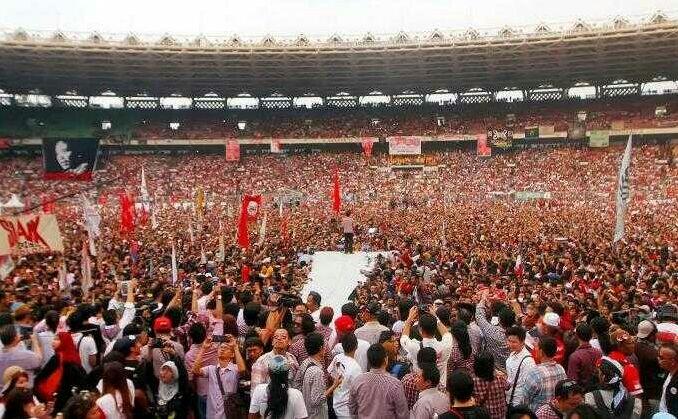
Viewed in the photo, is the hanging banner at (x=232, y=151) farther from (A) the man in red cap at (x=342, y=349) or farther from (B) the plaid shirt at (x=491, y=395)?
(B) the plaid shirt at (x=491, y=395)

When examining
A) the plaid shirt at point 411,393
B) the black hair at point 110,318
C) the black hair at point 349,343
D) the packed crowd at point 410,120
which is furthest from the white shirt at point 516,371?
the packed crowd at point 410,120

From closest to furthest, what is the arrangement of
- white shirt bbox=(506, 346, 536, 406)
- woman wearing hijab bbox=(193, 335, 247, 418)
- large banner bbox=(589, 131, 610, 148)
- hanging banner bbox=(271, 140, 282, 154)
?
white shirt bbox=(506, 346, 536, 406)
woman wearing hijab bbox=(193, 335, 247, 418)
large banner bbox=(589, 131, 610, 148)
hanging banner bbox=(271, 140, 282, 154)

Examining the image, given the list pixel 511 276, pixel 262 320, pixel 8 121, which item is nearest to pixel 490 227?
pixel 511 276

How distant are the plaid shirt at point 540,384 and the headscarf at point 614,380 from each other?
11.7 inches

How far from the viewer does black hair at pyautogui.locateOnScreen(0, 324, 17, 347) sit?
475 centimetres

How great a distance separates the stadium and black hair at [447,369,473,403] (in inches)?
0.5

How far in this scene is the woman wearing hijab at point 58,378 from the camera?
4719 mm

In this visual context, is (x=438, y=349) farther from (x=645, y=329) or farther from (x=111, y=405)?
(x=111, y=405)

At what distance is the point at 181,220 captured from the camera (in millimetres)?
25828

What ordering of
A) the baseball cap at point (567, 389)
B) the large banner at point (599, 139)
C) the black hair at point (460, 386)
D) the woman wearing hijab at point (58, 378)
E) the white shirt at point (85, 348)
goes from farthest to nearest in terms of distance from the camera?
the large banner at point (599, 139) → the white shirt at point (85, 348) → the woman wearing hijab at point (58, 378) → the baseball cap at point (567, 389) → the black hair at point (460, 386)

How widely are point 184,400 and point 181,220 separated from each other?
870 inches

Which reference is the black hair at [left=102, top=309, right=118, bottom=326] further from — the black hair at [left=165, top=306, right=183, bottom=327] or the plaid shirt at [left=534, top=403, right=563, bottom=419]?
the plaid shirt at [left=534, top=403, right=563, bottom=419]

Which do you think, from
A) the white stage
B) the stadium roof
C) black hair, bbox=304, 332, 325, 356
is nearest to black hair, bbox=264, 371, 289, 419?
black hair, bbox=304, 332, 325, 356

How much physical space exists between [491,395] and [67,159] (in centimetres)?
4005
